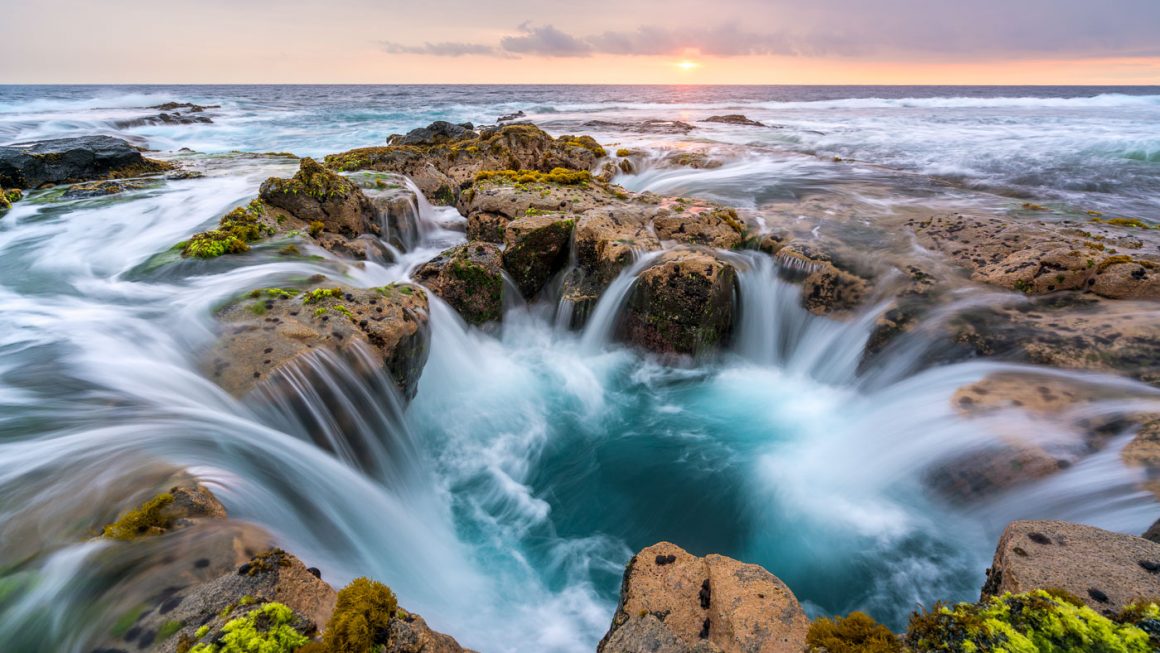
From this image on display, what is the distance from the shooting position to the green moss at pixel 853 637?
2.11m

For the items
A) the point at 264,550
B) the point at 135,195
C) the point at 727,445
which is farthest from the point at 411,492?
the point at 135,195

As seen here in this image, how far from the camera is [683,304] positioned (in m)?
8.48

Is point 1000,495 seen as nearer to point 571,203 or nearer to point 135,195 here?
point 571,203

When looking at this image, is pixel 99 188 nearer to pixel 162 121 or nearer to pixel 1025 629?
pixel 1025 629

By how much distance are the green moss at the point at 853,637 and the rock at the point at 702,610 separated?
337 millimetres

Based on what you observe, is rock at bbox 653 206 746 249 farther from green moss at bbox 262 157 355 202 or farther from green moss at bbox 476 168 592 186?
green moss at bbox 262 157 355 202

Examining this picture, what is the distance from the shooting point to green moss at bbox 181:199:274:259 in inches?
322

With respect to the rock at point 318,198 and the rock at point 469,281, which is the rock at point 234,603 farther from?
the rock at point 318,198

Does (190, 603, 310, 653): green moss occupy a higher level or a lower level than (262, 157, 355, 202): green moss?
lower

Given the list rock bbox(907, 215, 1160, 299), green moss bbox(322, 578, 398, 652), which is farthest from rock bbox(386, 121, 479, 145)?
green moss bbox(322, 578, 398, 652)

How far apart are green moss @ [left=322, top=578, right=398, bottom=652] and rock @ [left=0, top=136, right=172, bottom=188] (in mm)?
18312

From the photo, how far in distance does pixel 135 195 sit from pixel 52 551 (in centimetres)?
1341

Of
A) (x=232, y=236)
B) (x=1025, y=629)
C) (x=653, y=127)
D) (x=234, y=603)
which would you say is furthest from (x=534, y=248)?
(x=653, y=127)

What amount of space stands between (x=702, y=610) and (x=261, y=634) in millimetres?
2194
